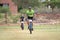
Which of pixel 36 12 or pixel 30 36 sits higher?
pixel 30 36

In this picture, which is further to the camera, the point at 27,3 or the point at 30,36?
the point at 27,3

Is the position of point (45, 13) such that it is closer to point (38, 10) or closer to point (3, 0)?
point (38, 10)

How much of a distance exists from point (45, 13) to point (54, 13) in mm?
1381

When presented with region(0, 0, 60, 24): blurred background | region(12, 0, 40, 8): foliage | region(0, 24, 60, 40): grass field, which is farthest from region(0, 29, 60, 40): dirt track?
region(12, 0, 40, 8): foliage

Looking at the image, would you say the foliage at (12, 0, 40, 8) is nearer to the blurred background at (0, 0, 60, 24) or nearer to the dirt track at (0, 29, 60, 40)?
the blurred background at (0, 0, 60, 24)

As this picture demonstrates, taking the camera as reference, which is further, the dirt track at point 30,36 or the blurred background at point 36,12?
the blurred background at point 36,12

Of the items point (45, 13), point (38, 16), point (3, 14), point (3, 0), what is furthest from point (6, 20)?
point (3, 0)

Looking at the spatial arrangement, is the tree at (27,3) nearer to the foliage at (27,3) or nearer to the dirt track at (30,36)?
the foliage at (27,3)

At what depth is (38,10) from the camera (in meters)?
42.5

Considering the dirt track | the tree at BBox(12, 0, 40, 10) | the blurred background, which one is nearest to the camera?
the dirt track

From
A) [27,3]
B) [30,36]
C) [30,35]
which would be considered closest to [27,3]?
[27,3]

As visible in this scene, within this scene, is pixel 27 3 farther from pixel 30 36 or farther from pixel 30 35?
pixel 30 36

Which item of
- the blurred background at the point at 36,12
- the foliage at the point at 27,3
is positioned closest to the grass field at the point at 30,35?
the blurred background at the point at 36,12

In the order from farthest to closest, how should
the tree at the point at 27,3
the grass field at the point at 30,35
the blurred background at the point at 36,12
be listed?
the tree at the point at 27,3 → the blurred background at the point at 36,12 → the grass field at the point at 30,35
